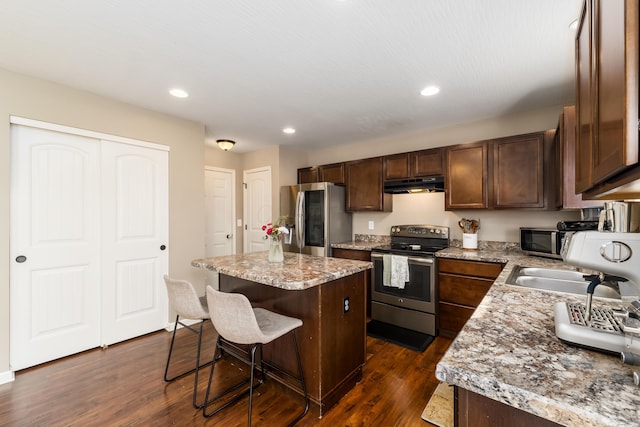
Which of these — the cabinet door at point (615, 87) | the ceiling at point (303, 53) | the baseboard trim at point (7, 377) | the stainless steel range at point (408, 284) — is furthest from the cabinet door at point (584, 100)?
the baseboard trim at point (7, 377)

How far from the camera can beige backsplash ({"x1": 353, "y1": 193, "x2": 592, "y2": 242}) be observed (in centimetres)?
307

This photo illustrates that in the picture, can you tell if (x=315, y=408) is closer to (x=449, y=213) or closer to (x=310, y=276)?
(x=310, y=276)

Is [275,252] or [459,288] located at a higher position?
[275,252]

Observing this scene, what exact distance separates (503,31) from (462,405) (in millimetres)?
2136

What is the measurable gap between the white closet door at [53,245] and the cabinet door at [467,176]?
383 cm

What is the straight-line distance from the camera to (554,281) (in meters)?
1.88

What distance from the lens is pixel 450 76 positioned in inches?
93.0

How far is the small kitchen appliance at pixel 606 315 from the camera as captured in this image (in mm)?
799

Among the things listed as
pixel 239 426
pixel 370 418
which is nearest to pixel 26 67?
pixel 239 426

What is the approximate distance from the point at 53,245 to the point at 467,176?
14.0ft

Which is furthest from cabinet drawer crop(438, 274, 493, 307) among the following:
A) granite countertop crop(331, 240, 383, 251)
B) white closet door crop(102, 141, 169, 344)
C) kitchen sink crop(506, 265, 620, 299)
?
white closet door crop(102, 141, 169, 344)

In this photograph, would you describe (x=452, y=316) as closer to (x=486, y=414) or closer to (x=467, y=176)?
(x=467, y=176)

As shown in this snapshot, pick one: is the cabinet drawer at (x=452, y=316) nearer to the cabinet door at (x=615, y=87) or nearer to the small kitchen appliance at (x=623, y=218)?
the small kitchen appliance at (x=623, y=218)

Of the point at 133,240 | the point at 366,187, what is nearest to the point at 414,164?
the point at 366,187
